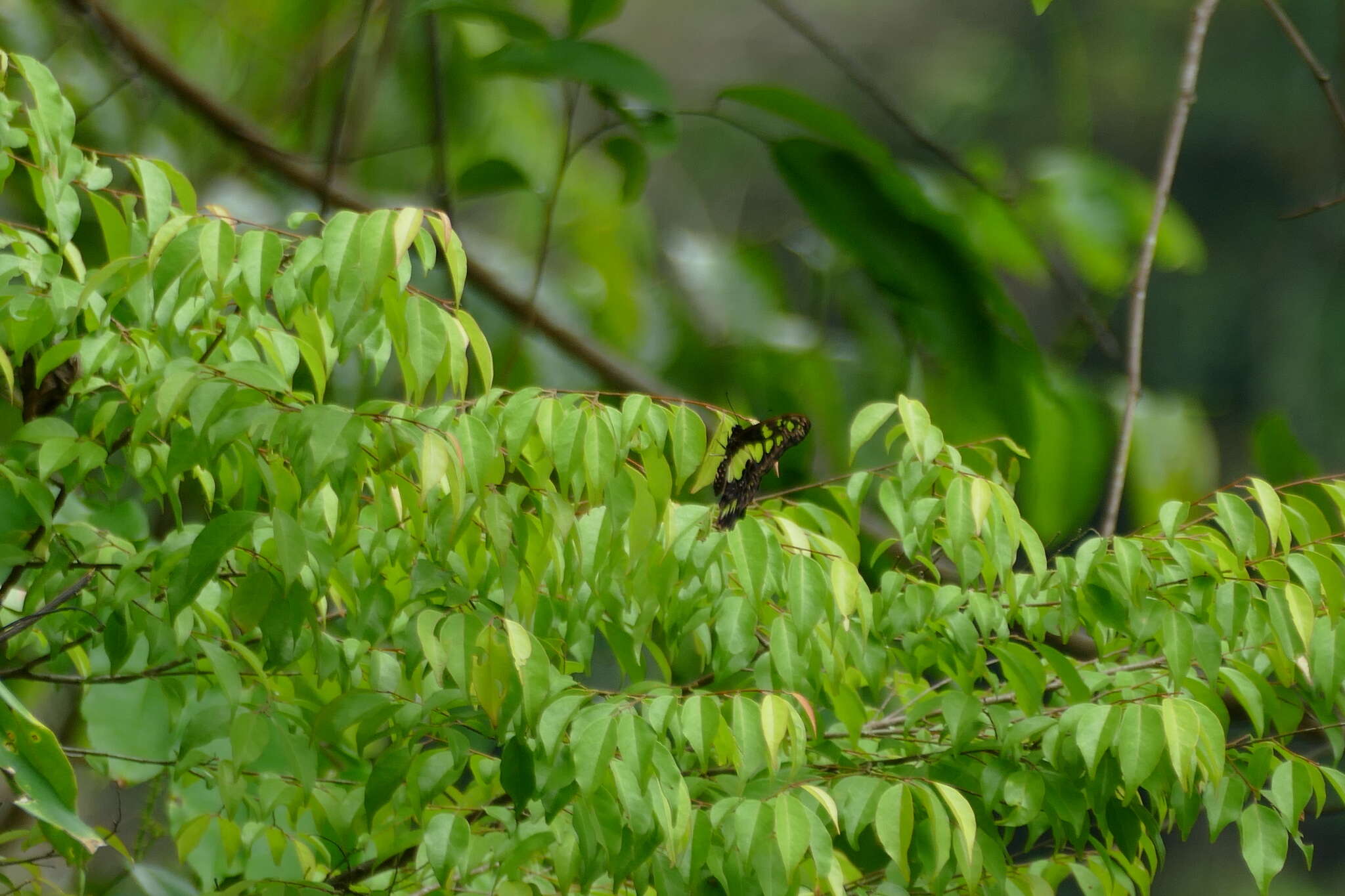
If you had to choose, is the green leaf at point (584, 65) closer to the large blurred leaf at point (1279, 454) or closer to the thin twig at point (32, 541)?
the thin twig at point (32, 541)

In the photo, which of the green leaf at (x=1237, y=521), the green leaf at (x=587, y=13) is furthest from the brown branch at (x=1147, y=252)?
the green leaf at (x=587, y=13)

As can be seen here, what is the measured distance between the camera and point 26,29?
1.88 meters

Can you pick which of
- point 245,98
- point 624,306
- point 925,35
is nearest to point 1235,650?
point 624,306

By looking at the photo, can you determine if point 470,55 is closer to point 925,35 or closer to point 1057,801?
point 1057,801

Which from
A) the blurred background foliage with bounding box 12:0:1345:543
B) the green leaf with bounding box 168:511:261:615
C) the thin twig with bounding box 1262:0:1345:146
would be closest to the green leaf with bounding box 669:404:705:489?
the green leaf with bounding box 168:511:261:615

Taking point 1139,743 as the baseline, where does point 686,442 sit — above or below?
above

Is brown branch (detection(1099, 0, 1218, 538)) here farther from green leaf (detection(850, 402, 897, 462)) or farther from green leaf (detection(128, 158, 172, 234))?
green leaf (detection(128, 158, 172, 234))

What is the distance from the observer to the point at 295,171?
1378 millimetres

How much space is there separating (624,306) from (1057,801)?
1.18 m

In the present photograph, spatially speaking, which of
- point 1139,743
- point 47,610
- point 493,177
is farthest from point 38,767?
point 493,177

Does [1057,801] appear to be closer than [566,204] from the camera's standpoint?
Yes

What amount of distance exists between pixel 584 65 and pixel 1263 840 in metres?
0.84

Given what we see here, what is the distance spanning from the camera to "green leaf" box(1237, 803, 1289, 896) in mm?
777

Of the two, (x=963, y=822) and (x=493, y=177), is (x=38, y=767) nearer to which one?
(x=963, y=822)
